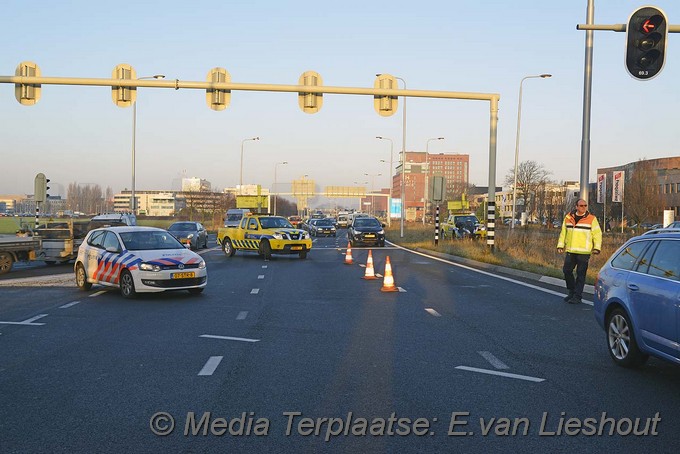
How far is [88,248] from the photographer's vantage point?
15.7 metres

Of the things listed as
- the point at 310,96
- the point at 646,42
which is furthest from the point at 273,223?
the point at 646,42

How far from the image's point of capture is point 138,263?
14.1 m

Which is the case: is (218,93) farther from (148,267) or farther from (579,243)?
(579,243)

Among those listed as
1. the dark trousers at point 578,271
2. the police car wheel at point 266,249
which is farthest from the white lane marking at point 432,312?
the police car wheel at point 266,249

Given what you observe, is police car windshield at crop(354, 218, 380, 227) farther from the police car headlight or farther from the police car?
the police car headlight

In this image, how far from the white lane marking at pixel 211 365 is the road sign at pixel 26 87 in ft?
48.6

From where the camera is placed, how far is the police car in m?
14.0

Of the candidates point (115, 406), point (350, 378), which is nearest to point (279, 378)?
point (350, 378)

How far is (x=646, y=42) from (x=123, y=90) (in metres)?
14.0

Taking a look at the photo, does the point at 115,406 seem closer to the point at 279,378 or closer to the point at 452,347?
the point at 279,378

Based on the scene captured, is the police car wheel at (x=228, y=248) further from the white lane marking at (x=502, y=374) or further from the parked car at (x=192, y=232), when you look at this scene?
the white lane marking at (x=502, y=374)

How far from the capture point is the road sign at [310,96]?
66.3 feet

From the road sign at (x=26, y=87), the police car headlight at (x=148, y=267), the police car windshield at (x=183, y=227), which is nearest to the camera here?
the police car headlight at (x=148, y=267)

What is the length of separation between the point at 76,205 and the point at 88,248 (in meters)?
141
